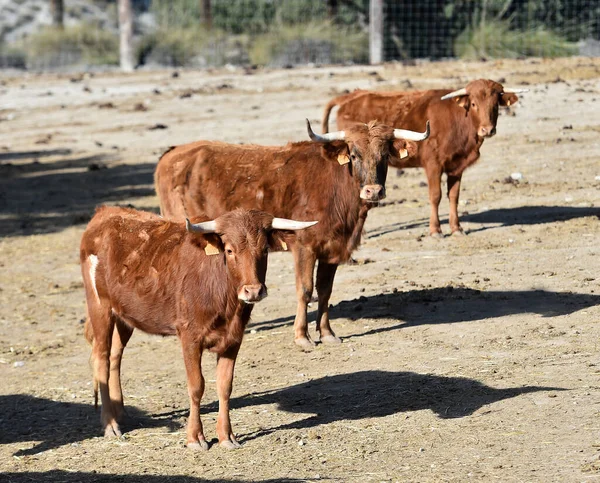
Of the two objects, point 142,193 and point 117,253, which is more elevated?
point 117,253

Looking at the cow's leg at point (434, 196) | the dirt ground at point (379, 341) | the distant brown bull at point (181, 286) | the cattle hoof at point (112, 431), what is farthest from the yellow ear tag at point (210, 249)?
the cow's leg at point (434, 196)

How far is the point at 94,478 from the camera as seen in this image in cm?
796

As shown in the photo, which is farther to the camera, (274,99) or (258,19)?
(258,19)

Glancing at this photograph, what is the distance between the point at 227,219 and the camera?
8.05 m

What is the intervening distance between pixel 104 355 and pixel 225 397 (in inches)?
46.8

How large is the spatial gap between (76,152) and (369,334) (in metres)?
11.8

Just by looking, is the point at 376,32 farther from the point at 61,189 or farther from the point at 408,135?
the point at 408,135

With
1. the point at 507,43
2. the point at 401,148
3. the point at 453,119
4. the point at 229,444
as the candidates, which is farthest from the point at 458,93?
the point at 507,43

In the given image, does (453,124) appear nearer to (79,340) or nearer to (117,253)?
(79,340)

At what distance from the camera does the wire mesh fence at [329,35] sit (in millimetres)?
26047

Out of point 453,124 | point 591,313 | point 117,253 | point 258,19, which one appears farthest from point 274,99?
point 117,253

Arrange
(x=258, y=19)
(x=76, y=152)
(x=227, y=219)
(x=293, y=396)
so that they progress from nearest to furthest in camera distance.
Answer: (x=227, y=219)
(x=293, y=396)
(x=76, y=152)
(x=258, y=19)

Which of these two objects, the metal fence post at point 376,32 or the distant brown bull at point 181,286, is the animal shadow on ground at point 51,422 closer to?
the distant brown bull at point 181,286

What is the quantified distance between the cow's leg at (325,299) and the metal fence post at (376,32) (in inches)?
Result: 622
